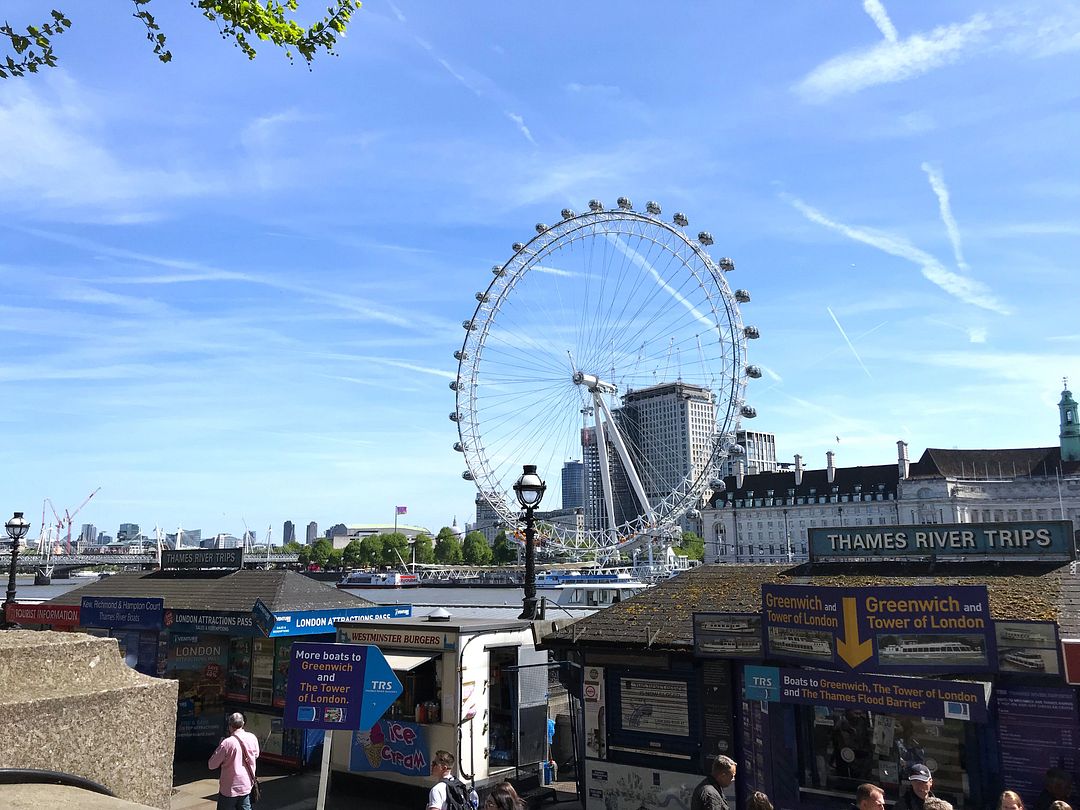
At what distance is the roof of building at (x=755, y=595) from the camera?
1127 centimetres

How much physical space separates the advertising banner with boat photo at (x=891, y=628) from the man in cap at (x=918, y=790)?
1.37 meters

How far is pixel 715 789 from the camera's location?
970 centimetres

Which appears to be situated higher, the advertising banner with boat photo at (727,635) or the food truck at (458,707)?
the advertising banner with boat photo at (727,635)

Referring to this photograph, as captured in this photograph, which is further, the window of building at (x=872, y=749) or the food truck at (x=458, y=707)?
the food truck at (x=458, y=707)

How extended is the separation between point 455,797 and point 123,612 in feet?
45.1

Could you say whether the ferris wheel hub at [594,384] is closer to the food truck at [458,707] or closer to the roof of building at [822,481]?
the food truck at [458,707]

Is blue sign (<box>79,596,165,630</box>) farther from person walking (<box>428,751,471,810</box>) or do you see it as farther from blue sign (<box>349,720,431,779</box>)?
person walking (<box>428,751,471,810</box>)

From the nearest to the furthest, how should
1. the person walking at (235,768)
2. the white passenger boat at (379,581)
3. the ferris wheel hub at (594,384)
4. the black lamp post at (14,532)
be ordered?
the person walking at (235,768) < the black lamp post at (14,532) < the ferris wheel hub at (594,384) < the white passenger boat at (379,581)

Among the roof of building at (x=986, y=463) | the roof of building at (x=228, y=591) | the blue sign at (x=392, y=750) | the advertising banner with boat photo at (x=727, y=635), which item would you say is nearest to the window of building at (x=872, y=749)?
the advertising banner with boat photo at (x=727, y=635)

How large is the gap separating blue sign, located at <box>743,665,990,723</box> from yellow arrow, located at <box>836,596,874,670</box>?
21 cm

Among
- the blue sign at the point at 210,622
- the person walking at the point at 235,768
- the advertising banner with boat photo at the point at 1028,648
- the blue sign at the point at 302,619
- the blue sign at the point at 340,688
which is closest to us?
the advertising banner with boat photo at the point at 1028,648

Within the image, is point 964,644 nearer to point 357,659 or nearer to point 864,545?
point 864,545

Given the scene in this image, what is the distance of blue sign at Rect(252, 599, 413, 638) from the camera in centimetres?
1794

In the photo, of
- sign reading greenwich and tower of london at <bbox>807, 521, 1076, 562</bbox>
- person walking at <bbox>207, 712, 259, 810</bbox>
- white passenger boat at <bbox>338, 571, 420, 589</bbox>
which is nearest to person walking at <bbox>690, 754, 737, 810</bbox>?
sign reading greenwich and tower of london at <bbox>807, 521, 1076, 562</bbox>
